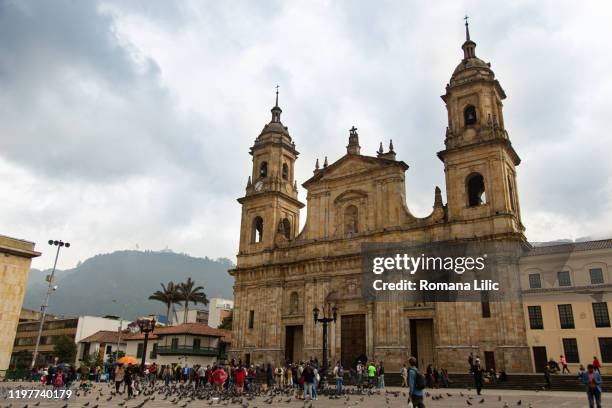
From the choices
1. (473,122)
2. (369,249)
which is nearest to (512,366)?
(369,249)

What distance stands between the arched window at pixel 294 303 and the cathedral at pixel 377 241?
88 mm

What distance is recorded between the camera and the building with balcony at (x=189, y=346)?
155 feet

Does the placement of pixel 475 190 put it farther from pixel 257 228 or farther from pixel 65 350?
pixel 65 350

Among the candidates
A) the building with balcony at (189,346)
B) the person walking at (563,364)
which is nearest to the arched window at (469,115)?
the person walking at (563,364)

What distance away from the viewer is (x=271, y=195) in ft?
137

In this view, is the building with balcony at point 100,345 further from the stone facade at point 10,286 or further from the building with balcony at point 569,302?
the building with balcony at point 569,302

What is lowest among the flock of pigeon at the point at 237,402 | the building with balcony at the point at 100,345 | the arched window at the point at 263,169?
the flock of pigeon at the point at 237,402

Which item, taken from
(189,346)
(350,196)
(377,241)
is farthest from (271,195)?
(189,346)

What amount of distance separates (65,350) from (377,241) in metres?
44.0

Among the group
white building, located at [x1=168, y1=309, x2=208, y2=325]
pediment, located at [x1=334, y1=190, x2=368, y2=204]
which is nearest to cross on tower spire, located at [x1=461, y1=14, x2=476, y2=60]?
pediment, located at [x1=334, y1=190, x2=368, y2=204]

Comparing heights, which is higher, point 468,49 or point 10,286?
point 468,49

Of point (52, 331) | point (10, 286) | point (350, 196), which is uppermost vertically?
point (350, 196)

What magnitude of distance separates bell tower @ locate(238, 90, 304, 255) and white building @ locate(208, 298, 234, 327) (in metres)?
44.8

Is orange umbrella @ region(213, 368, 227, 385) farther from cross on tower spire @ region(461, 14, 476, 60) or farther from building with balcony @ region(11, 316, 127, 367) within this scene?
building with balcony @ region(11, 316, 127, 367)
